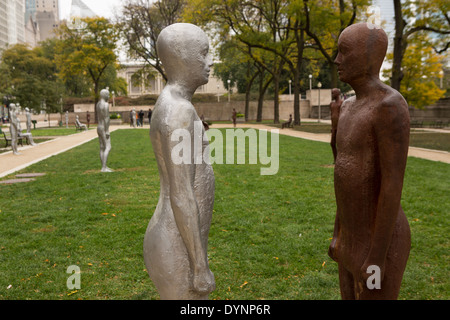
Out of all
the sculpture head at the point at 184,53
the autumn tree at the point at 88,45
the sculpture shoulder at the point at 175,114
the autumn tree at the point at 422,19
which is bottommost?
the sculpture shoulder at the point at 175,114

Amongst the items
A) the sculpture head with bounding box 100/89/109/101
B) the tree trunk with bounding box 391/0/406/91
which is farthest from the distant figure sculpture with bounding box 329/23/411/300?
the tree trunk with bounding box 391/0/406/91

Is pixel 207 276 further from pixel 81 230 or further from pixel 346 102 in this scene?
pixel 81 230

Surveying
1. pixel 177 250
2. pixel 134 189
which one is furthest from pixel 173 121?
pixel 134 189

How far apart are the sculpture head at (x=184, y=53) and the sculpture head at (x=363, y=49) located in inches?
33.0

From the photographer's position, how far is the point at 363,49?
7.66ft

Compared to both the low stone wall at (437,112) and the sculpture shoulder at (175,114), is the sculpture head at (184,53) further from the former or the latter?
the low stone wall at (437,112)

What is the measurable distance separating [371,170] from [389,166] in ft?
0.46

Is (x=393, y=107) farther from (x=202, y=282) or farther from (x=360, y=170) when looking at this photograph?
(x=202, y=282)

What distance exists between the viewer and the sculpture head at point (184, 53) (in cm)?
228

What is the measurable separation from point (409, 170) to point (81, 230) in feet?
30.2

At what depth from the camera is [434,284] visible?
4.44m

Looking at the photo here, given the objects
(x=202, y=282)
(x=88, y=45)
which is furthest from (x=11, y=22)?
(x=202, y=282)

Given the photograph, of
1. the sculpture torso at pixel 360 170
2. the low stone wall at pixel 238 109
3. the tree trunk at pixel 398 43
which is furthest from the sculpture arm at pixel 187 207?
the low stone wall at pixel 238 109

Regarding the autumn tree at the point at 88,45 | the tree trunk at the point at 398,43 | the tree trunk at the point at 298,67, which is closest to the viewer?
the tree trunk at the point at 398,43
